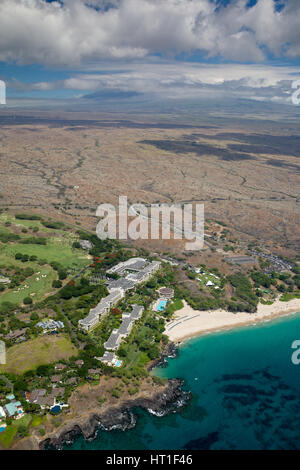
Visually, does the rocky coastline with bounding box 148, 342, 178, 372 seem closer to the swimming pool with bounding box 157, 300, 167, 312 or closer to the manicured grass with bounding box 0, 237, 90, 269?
the swimming pool with bounding box 157, 300, 167, 312

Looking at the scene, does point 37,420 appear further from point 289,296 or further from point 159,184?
point 159,184

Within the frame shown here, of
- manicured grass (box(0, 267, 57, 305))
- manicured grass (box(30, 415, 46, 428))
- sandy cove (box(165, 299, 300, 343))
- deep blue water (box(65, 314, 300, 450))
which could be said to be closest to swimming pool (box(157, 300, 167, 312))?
sandy cove (box(165, 299, 300, 343))

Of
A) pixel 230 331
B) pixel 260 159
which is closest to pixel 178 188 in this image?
pixel 260 159

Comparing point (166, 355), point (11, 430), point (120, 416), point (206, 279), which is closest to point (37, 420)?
point (11, 430)

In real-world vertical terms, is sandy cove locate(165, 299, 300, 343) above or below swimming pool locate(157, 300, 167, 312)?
below

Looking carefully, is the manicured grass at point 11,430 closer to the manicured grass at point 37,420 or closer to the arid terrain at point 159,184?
the manicured grass at point 37,420
